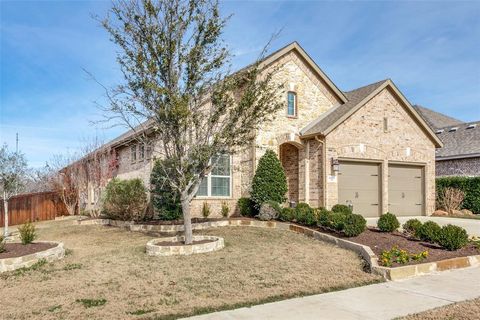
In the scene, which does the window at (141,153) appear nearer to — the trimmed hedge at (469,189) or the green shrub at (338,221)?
the green shrub at (338,221)

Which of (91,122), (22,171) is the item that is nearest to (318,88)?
(91,122)

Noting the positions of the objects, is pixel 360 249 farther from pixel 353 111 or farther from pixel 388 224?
pixel 353 111

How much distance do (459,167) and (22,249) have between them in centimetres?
2361

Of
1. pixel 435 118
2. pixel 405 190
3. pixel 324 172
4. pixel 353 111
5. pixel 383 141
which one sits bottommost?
pixel 405 190

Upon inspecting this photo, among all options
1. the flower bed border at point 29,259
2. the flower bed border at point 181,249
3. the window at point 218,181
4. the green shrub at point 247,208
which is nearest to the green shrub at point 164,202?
the window at point 218,181

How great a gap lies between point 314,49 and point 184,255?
12847 mm

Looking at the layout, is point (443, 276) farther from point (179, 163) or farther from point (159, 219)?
point (159, 219)

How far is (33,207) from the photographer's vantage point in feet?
79.3

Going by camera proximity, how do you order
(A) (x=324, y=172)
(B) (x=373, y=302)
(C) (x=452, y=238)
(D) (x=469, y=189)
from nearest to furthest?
(B) (x=373, y=302) → (C) (x=452, y=238) → (A) (x=324, y=172) → (D) (x=469, y=189)

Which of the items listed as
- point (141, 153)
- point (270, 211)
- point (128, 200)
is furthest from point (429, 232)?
point (141, 153)

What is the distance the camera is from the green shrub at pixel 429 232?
9.91 m

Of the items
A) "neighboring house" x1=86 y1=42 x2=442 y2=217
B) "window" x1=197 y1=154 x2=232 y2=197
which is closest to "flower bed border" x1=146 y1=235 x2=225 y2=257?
"neighboring house" x1=86 y1=42 x2=442 y2=217

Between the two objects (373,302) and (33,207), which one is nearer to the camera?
(373,302)

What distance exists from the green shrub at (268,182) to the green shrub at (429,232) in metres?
6.31
